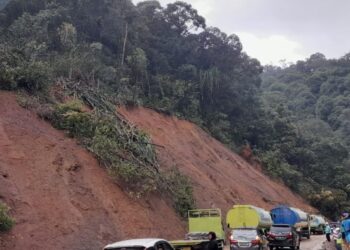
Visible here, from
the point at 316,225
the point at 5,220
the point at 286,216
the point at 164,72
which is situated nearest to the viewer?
the point at 5,220

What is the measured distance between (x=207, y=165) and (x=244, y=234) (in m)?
21.0

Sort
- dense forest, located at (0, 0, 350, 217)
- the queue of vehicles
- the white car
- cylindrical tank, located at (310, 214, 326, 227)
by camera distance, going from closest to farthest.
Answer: the white car, the queue of vehicles, dense forest, located at (0, 0, 350, 217), cylindrical tank, located at (310, 214, 326, 227)

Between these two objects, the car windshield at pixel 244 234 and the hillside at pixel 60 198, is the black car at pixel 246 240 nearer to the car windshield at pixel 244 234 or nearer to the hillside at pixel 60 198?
the car windshield at pixel 244 234

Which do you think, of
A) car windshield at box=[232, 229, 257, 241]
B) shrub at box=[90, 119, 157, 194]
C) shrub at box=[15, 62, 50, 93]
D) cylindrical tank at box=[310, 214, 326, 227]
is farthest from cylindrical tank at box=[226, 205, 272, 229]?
cylindrical tank at box=[310, 214, 326, 227]

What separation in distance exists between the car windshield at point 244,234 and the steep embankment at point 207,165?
1184 cm

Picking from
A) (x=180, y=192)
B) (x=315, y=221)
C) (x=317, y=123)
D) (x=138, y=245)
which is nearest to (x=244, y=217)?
(x=180, y=192)

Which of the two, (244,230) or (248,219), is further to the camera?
(248,219)

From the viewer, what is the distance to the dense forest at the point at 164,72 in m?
34.5

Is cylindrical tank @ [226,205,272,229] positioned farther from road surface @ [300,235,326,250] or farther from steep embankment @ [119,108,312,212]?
steep embankment @ [119,108,312,212]

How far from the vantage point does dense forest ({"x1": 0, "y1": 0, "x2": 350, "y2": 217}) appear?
34.5 meters

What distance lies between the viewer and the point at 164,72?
51938mm

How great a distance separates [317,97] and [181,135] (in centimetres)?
6593

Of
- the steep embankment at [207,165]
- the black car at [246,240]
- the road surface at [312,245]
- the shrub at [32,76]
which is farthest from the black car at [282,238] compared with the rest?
the shrub at [32,76]

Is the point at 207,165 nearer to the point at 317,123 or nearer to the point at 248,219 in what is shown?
the point at 248,219
